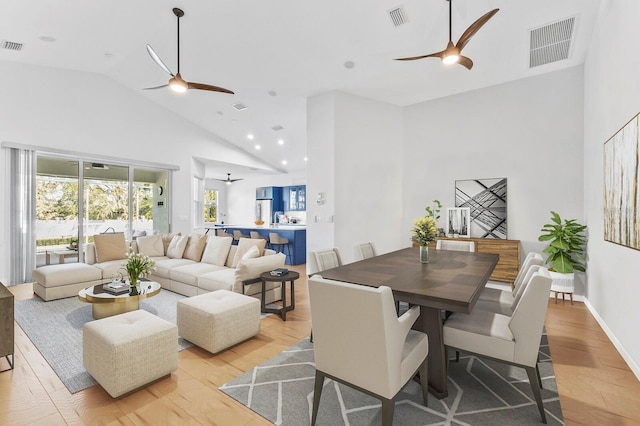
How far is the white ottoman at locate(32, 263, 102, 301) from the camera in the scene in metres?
4.44

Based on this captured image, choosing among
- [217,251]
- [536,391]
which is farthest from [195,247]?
[536,391]

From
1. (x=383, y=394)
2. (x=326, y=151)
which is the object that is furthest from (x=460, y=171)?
(x=383, y=394)

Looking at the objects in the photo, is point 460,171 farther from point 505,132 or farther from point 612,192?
point 612,192

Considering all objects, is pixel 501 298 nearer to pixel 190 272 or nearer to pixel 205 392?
pixel 205 392

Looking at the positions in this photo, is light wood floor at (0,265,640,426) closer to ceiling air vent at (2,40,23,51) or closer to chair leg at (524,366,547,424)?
chair leg at (524,366,547,424)

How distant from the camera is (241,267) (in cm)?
397

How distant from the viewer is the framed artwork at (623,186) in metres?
2.53

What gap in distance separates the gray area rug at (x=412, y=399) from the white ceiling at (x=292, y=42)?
391 centimetres

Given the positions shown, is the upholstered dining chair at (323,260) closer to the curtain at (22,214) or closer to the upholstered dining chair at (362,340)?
the upholstered dining chair at (362,340)

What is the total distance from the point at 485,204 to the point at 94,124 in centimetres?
801

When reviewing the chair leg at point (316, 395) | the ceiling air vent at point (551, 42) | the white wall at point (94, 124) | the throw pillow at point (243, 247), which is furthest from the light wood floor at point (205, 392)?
the white wall at point (94, 124)

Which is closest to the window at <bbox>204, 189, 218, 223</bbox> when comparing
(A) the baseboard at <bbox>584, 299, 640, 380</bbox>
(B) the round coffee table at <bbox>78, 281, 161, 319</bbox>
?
(B) the round coffee table at <bbox>78, 281, 161, 319</bbox>

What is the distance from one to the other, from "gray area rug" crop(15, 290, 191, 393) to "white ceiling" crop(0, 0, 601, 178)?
3.90 m

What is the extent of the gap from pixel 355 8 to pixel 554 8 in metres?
2.33
